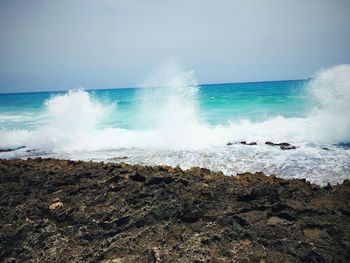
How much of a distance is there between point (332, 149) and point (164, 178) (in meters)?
8.42

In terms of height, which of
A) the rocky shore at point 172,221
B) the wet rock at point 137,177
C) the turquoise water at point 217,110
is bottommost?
the turquoise water at point 217,110

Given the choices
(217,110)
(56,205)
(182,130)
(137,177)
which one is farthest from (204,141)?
(217,110)

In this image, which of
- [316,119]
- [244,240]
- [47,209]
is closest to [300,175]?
[244,240]

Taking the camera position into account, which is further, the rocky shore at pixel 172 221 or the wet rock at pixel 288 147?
the wet rock at pixel 288 147

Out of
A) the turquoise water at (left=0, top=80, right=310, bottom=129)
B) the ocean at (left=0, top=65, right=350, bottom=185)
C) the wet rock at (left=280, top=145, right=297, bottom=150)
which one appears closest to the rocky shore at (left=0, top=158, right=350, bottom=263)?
the ocean at (left=0, top=65, right=350, bottom=185)

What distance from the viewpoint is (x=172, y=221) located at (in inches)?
146

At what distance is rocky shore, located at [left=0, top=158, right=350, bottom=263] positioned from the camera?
3137 millimetres

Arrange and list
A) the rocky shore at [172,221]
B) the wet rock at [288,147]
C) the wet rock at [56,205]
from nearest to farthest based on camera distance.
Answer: the rocky shore at [172,221] < the wet rock at [56,205] < the wet rock at [288,147]

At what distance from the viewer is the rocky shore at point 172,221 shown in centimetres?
314

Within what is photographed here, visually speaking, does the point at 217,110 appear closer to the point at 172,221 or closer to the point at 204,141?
the point at 204,141

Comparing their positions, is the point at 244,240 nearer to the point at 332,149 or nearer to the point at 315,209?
the point at 315,209

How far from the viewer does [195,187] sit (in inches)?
184

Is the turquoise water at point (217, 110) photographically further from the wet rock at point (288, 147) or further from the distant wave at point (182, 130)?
the wet rock at point (288, 147)

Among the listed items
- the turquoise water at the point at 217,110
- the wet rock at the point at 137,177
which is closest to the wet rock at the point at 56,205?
the wet rock at the point at 137,177
